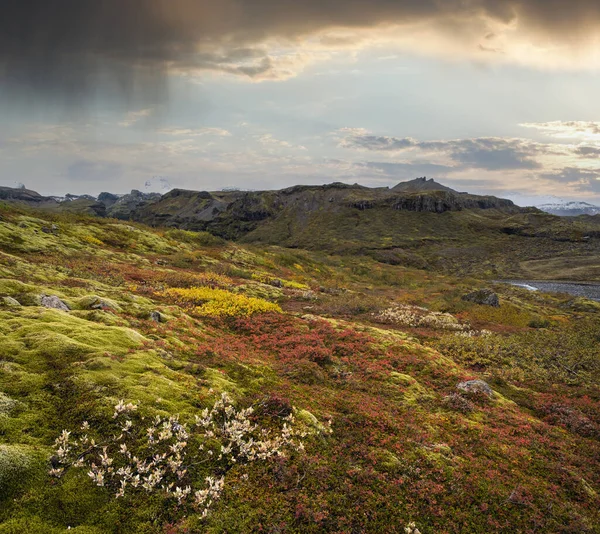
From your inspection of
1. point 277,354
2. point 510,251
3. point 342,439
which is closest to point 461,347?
point 277,354

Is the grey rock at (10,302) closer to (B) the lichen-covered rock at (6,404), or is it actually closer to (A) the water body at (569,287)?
(B) the lichen-covered rock at (6,404)

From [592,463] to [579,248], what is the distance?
212 metres

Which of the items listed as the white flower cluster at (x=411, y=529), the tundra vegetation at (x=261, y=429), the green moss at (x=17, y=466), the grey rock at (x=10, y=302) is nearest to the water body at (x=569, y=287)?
the tundra vegetation at (x=261, y=429)

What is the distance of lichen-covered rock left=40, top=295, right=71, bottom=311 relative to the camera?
16.0 meters

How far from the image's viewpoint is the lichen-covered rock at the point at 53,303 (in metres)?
16.0

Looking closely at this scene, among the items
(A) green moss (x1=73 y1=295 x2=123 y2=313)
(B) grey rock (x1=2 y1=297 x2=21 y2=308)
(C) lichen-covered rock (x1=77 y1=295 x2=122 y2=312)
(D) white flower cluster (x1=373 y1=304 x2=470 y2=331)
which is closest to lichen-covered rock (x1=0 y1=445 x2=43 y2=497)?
(B) grey rock (x1=2 y1=297 x2=21 y2=308)

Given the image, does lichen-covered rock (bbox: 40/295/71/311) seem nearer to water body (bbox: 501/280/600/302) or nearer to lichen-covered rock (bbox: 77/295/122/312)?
lichen-covered rock (bbox: 77/295/122/312)

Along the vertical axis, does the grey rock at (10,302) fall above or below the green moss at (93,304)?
above

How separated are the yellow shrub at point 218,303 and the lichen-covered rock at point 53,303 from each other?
378 inches

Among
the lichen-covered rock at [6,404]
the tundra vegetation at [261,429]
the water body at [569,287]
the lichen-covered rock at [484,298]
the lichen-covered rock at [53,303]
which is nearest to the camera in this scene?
the tundra vegetation at [261,429]

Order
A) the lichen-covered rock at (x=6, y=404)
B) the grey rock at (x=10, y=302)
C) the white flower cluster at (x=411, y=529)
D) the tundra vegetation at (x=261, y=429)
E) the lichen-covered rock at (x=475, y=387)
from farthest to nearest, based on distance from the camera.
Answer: the lichen-covered rock at (x=475, y=387), the grey rock at (x=10, y=302), the lichen-covered rock at (x=6, y=404), the white flower cluster at (x=411, y=529), the tundra vegetation at (x=261, y=429)

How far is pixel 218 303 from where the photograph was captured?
27688 millimetres

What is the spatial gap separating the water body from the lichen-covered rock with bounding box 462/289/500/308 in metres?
55.0

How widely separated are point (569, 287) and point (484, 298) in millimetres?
83077
